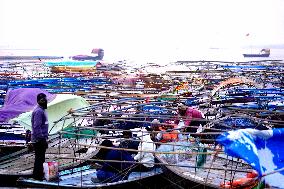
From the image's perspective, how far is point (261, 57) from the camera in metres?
87.9

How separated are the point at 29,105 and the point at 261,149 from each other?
830 cm

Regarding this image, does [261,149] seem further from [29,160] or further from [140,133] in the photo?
[29,160]

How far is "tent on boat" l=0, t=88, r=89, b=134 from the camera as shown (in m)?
10.4

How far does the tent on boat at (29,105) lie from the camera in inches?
411

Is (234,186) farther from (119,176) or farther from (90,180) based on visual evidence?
(90,180)

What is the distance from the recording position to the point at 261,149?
4.60 metres

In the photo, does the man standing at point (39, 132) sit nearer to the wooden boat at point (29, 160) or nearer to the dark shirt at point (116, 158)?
the wooden boat at point (29, 160)

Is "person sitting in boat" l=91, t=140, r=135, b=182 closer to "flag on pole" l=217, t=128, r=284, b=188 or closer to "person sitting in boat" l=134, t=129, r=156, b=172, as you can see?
"person sitting in boat" l=134, t=129, r=156, b=172

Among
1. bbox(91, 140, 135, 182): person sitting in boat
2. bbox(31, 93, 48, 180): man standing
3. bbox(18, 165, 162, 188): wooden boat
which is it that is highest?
bbox(31, 93, 48, 180): man standing

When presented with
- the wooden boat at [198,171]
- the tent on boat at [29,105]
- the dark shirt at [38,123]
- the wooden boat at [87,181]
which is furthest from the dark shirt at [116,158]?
the tent on boat at [29,105]

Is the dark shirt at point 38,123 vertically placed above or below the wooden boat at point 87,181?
above

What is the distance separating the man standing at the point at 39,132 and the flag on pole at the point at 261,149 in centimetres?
557

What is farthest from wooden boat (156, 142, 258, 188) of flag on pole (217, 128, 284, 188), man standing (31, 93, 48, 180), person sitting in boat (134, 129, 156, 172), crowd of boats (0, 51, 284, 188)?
man standing (31, 93, 48, 180)

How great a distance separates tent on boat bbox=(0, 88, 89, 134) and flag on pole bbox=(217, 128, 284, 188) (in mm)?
7284
